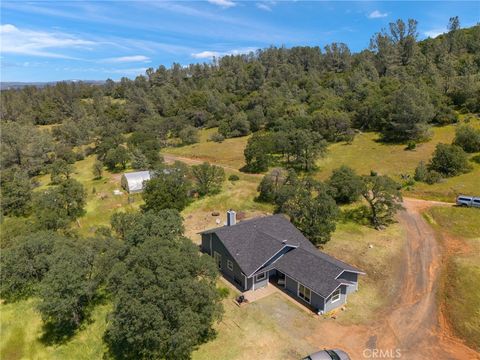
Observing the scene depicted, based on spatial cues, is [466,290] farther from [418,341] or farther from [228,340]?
[228,340]

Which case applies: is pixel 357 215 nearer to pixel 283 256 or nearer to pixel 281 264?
pixel 283 256

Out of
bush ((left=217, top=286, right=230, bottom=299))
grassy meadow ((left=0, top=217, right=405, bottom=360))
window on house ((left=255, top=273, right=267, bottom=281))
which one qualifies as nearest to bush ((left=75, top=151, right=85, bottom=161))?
grassy meadow ((left=0, top=217, right=405, bottom=360))

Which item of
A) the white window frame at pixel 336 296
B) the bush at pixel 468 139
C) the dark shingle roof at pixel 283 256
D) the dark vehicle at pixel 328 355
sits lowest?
the dark vehicle at pixel 328 355

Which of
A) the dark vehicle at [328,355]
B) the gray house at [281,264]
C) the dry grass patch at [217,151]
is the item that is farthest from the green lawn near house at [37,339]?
→ the dry grass patch at [217,151]

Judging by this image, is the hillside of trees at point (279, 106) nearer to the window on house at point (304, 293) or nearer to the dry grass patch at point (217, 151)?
the dry grass patch at point (217, 151)

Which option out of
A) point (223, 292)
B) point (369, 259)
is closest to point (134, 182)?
point (223, 292)

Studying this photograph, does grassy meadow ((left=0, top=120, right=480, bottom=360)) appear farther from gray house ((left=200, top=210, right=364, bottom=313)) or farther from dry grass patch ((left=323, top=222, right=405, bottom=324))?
gray house ((left=200, top=210, right=364, bottom=313))
